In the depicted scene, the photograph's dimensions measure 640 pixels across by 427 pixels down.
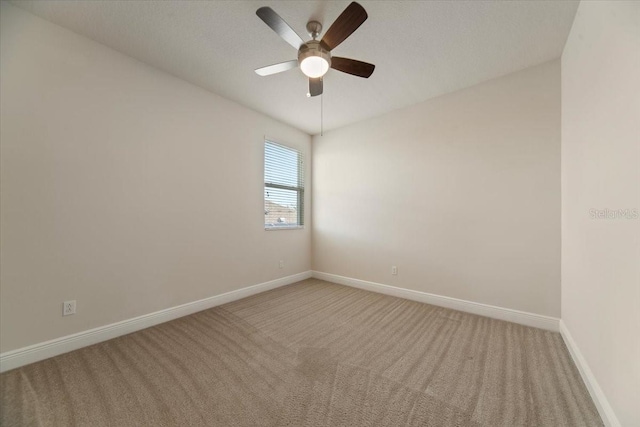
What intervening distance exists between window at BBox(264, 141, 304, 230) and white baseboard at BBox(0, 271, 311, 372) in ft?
3.92

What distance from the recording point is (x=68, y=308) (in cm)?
189

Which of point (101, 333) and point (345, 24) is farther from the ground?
point (345, 24)

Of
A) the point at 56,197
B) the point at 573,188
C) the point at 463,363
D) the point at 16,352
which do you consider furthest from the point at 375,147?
the point at 16,352

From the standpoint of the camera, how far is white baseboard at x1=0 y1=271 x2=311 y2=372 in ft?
5.49

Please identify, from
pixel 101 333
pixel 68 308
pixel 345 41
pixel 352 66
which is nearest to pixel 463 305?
pixel 352 66

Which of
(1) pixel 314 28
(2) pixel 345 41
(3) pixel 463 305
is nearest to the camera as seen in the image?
(1) pixel 314 28

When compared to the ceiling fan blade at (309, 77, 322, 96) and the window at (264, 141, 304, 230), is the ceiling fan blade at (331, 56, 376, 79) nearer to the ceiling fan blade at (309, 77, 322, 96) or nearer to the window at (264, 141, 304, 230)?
the ceiling fan blade at (309, 77, 322, 96)

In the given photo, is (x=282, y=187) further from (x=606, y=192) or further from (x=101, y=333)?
(x=606, y=192)

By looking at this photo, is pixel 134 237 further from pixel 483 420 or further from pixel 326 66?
pixel 483 420

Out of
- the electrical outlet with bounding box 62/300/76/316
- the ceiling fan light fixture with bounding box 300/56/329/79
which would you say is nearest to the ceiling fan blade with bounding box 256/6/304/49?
the ceiling fan light fixture with bounding box 300/56/329/79

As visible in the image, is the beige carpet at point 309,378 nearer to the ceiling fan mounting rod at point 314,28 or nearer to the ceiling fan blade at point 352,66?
the ceiling fan blade at point 352,66

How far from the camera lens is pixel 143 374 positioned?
5.28 ft

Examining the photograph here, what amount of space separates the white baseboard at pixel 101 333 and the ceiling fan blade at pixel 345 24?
9.45 ft

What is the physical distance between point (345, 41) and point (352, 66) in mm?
331
